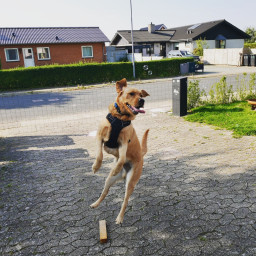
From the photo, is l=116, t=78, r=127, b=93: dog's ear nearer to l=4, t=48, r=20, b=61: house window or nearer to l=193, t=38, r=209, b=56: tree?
l=4, t=48, r=20, b=61: house window

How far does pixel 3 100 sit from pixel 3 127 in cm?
826

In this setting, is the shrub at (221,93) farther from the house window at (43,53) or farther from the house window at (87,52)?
the house window at (43,53)

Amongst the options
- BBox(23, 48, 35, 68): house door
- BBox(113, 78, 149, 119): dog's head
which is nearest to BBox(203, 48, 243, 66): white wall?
BBox(23, 48, 35, 68): house door

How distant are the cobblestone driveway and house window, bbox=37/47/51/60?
90.1 ft

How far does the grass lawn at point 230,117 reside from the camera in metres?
8.80

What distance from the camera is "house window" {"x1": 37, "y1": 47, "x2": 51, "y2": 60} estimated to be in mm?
32806

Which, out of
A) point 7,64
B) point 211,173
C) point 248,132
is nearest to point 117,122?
point 211,173

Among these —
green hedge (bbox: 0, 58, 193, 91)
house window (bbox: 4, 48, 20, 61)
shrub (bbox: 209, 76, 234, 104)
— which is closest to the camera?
shrub (bbox: 209, 76, 234, 104)

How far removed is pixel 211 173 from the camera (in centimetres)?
579

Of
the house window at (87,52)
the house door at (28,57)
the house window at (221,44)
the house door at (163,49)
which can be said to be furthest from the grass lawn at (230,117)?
the house door at (163,49)

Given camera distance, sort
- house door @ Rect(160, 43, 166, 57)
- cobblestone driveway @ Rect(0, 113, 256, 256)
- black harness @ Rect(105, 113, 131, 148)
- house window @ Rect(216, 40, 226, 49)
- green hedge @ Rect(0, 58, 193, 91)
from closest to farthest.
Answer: black harness @ Rect(105, 113, 131, 148)
cobblestone driveway @ Rect(0, 113, 256, 256)
green hedge @ Rect(0, 58, 193, 91)
house window @ Rect(216, 40, 226, 49)
house door @ Rect(160, 43, 166, 57)

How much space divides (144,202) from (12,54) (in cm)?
3229

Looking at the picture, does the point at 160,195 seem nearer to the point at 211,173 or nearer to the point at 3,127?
the point at 211,173

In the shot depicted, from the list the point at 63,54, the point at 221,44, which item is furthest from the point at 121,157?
the point at 221,44
